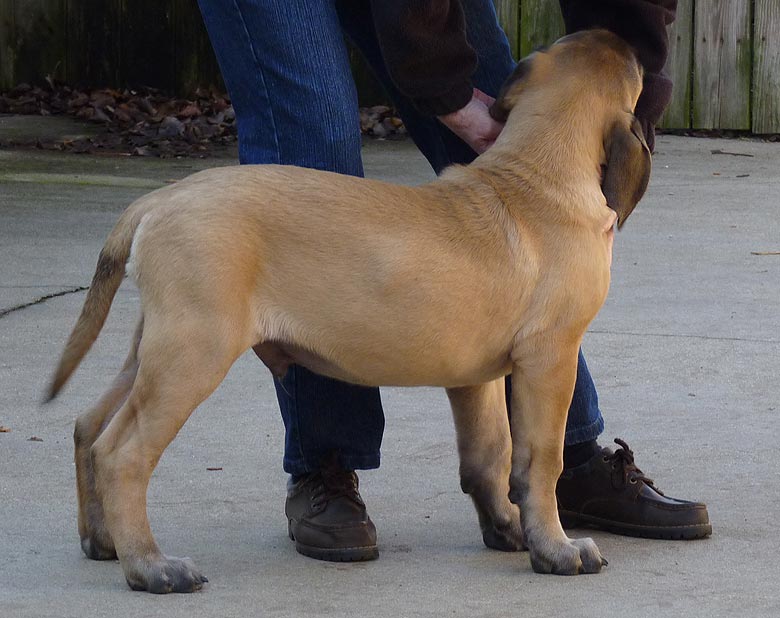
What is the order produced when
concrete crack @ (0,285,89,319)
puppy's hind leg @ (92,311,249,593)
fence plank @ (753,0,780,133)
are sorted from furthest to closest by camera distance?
fence plank @ (753,0,780,133) < concrete crack @ (0,285,89,319) < puppy's hind leg @ (92,311,249,593)

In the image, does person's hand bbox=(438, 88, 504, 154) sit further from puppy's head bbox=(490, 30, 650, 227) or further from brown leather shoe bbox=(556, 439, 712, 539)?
brown leather shoe bbox=(556, 439, 712, 539)

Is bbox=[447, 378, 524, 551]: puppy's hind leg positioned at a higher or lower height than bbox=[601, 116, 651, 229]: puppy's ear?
lower

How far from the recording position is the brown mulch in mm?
10086

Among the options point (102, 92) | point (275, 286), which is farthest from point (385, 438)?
point (102, 92)

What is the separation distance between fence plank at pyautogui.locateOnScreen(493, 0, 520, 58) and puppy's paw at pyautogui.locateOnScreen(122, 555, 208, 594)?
8.16 meters

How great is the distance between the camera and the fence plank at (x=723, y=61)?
1038 cm

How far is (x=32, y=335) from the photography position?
5.25 m

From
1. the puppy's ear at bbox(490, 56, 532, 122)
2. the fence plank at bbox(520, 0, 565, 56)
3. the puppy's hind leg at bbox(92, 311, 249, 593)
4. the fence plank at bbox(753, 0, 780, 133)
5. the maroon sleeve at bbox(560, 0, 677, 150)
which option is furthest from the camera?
the fence plank at bbox(520, 0, 565, 56)

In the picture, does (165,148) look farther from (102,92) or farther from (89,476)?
(89,476)

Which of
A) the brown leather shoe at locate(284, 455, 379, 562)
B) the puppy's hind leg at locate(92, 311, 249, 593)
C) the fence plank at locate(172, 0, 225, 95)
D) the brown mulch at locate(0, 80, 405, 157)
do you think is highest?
the puppy's hind leg at locate(92, 311, 249, 593)

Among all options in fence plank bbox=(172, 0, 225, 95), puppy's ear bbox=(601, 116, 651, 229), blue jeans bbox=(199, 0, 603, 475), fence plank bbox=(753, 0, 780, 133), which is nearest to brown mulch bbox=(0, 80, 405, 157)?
fence plank bbox=(172, 0, 225, 95)

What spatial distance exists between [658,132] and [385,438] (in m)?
7.14

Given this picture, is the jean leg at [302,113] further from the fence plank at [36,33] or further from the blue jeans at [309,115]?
the fence plank at [36,33]

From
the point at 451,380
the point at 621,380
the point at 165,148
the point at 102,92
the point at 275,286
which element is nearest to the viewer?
the point at 275,286
